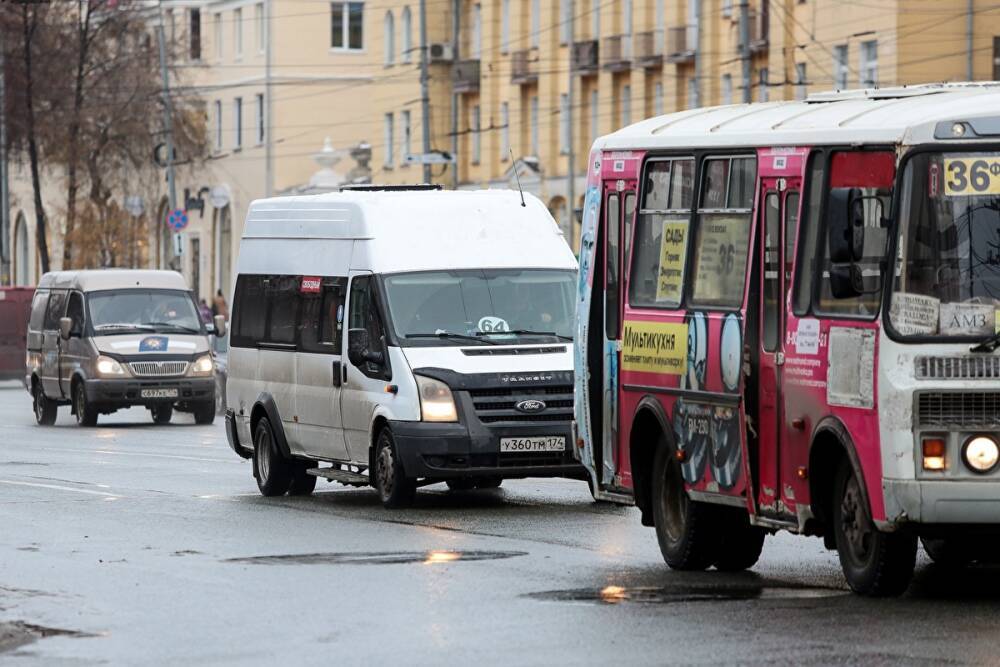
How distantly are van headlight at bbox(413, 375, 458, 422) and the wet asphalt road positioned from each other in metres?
0.70

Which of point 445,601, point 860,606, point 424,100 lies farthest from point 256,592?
point 424,100

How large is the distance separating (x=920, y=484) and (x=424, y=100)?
52060 millimetres

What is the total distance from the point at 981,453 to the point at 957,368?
397 mm

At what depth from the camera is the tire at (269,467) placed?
22484 mm

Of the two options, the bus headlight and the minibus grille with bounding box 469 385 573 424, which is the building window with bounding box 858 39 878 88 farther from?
the bus headlight

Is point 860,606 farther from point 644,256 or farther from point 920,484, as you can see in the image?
point 644,256

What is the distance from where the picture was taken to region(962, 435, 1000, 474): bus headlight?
40.2ft

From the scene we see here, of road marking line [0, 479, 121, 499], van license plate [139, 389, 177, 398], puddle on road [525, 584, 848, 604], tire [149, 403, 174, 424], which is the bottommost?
tire [149, 403, 174, 424]

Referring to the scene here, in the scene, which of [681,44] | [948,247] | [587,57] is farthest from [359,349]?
[587,57]

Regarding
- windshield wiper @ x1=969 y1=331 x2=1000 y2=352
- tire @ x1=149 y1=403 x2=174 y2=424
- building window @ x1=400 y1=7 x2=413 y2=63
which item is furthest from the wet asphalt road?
building window @ x1=400 y1=7 x2=413 y2=63

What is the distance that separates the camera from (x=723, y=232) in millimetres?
14500

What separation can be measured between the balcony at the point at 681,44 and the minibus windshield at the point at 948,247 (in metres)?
52.4

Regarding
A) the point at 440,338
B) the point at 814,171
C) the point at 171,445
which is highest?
the point at 814,171

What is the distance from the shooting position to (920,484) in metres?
12.2
